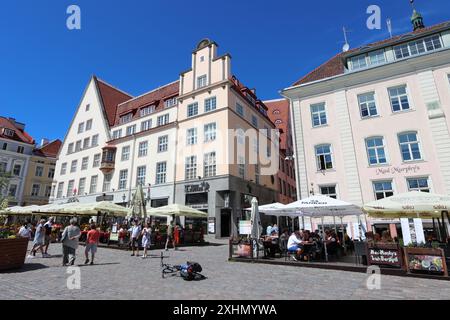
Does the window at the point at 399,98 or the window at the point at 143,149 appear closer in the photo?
the window at the point at 399,98

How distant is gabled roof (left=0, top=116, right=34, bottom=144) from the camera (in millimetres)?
49531

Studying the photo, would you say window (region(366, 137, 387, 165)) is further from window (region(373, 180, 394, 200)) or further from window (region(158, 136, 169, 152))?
window (region(158, 136, 169, 152))

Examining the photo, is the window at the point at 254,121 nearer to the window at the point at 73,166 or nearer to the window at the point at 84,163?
the window at the point at 84,163

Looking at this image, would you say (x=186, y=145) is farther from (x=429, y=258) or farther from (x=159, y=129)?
(x=429, y=258)

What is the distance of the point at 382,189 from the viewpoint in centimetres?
1827

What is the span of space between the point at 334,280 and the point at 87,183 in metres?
40.6

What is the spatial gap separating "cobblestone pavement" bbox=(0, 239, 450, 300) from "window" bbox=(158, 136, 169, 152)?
24.2 meters

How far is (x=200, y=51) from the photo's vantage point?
109 feet

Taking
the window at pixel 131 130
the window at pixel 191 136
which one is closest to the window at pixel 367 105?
the window at pixel 191 136

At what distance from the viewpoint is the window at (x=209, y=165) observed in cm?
2853

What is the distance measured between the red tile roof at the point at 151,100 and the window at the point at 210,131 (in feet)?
26.8

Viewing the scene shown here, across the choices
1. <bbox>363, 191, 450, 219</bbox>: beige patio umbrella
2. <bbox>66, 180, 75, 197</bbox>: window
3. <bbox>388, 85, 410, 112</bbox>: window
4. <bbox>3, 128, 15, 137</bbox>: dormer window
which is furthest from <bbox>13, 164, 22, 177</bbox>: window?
<bbox>388, 85, 410, 112</bbox>: window

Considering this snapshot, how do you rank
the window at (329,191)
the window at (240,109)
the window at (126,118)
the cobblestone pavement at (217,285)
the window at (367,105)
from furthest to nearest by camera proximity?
the window at (126,118) < the window at (240,109) < the window at (367,105) < the window at (329,191) < the cobblestone pavement at (217,285)
